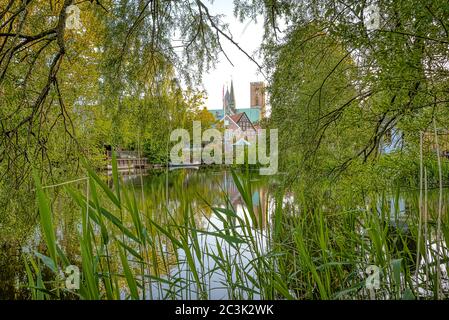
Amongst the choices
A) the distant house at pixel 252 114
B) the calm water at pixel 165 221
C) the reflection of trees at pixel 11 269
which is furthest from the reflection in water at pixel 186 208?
the reflection of trees at pixel 11 269

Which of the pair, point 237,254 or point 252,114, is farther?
point 252,114

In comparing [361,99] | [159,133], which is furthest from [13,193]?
[361,99]

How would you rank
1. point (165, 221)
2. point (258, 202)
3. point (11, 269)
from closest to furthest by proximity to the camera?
point (165, 221) → point (258, 202) → point (11, 269)

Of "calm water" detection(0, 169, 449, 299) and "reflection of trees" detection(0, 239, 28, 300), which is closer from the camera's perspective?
"calm water" detection(0, 169, 449, 299)

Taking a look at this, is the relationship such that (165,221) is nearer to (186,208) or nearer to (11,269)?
(186,208)

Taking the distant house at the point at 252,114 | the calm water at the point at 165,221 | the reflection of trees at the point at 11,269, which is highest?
the distant house at the point at 252,114

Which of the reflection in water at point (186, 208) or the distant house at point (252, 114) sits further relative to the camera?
the distant house at point (252, 114)

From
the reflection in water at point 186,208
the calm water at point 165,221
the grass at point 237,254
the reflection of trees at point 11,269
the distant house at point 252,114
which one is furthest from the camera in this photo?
the reflection of trees at point 11,269

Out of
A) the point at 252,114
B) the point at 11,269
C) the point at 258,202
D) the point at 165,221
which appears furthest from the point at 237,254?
the point at 11,269

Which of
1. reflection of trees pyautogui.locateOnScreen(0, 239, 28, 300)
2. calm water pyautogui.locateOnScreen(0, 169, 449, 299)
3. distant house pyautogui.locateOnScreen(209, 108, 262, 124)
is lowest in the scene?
reflection of trees pyautogui.locateOnScreen(0, 239, 28, 300)

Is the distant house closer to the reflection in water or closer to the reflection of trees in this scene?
the reflection in water

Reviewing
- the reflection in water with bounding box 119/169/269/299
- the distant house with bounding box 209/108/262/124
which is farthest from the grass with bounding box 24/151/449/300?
the distant house with bounding box 209/108/262/124

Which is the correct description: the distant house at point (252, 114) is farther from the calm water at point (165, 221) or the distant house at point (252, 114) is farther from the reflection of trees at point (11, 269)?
the reflection of trees at point (11, 269)
